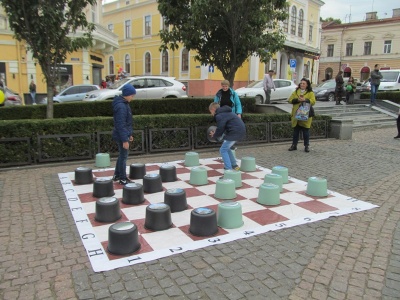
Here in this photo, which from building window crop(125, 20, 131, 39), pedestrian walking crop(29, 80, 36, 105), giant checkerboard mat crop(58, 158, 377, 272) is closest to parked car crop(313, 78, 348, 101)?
giant checkerboard mat crop(58, 158, 377, 272)

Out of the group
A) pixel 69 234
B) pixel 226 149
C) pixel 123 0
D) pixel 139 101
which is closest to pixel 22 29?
Answer: pixel 139 101

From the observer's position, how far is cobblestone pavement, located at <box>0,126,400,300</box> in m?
3.00

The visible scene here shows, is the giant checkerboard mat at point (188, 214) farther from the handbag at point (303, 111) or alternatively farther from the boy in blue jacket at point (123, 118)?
the handbag at point (303, 111)

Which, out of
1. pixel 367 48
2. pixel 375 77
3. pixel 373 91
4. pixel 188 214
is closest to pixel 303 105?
pixel 188 214

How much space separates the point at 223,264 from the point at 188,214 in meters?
1.37

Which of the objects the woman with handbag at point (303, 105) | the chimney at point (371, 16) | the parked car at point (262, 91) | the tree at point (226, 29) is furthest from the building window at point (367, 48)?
the woman with handbag at point (303, 105)

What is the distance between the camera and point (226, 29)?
1031 centimetres

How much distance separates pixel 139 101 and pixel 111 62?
39.7 meters

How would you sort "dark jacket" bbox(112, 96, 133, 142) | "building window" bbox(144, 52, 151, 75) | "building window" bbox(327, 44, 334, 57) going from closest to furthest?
"dark jacket" bbox(112, 96, 133, 142) → "building window" bbox(144, 52, 151, 75) → "building window" bbox(327, 44, 334, 57)

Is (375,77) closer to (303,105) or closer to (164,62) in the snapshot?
(303,105)

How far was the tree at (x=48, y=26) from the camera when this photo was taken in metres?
8.45

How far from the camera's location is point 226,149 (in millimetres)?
6648

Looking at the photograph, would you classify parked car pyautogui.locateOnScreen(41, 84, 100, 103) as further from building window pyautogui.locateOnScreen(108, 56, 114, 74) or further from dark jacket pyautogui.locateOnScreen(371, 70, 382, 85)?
building window pyautogui.locateOnScreen(108, 56, 114, 74)

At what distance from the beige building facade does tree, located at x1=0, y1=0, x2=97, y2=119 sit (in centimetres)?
5171
